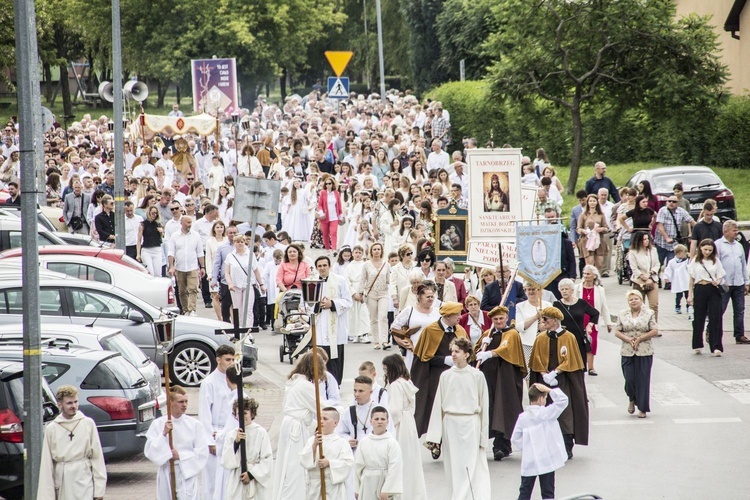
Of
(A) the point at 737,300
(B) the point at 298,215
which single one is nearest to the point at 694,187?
(A) the point at 737,300

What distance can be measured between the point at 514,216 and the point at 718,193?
9.06 metres

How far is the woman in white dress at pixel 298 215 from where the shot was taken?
95.2ft

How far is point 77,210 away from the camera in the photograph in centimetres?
2641

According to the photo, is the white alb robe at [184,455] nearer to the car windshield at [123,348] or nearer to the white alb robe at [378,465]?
the white alb robe at [378,465]

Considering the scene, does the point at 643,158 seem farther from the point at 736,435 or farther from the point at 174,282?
the point at 736,435

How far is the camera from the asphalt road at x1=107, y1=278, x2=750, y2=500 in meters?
12.7

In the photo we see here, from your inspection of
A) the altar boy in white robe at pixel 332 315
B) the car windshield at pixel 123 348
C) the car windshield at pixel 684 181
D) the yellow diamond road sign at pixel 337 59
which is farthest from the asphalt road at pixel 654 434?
the yellow diamond road sign at pixel 337 59

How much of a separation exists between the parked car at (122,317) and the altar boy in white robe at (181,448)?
6069 mm

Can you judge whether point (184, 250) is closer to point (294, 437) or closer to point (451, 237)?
point (451, 237)

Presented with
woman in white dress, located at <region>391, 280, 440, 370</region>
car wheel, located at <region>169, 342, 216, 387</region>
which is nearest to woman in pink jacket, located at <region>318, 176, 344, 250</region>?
car wheel, located at <region>169, 342, 216, 387</region>

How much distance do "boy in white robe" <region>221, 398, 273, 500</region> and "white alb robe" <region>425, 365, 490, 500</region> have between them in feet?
6.99

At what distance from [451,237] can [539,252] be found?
515 cm

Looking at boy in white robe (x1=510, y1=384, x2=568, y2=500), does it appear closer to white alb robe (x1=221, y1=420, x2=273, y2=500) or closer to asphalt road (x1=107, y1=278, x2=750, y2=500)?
asphalt road (x1=107, y1=278, x2=750, y2=500)

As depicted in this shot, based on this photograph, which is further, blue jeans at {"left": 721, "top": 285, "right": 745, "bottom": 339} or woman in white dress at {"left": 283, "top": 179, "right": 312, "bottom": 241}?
woman in white dress at {"left": 283, "top": 179, "right": 312, "bottom": 241}
